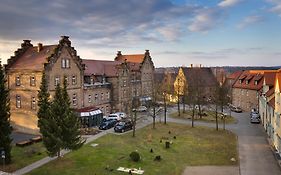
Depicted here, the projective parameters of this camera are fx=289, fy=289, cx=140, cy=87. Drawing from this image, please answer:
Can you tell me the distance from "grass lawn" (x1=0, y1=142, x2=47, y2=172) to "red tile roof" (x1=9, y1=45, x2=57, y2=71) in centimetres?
1248

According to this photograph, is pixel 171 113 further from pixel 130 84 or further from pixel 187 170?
pixel 187 170

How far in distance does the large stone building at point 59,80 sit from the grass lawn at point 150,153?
11.1m

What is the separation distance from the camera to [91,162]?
29172 mm

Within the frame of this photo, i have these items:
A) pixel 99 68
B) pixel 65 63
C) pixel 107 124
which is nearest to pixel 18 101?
pixel 65 63

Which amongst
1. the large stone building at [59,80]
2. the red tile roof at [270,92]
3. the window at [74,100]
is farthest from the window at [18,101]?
the red tile roof at [270,92]

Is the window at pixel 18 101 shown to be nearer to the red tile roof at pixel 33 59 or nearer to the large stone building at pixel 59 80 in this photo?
the large stone building at pixel 59 80

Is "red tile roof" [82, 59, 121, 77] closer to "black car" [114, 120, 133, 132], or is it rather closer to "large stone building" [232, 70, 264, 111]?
"black car" [114, 120, 133, 132]

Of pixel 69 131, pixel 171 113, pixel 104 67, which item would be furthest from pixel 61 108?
pixel 171 113

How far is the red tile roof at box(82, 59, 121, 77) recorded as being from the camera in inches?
2243

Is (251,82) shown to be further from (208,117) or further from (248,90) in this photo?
(208,117)

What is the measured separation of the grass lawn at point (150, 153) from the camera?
27625 millimetres

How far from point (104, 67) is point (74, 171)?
36.1 metres

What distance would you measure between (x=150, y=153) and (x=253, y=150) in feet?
40.8

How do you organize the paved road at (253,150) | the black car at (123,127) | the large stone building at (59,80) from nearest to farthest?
the paved road at (253,150), the large stone building at (59,80), the black car at (123,127)
